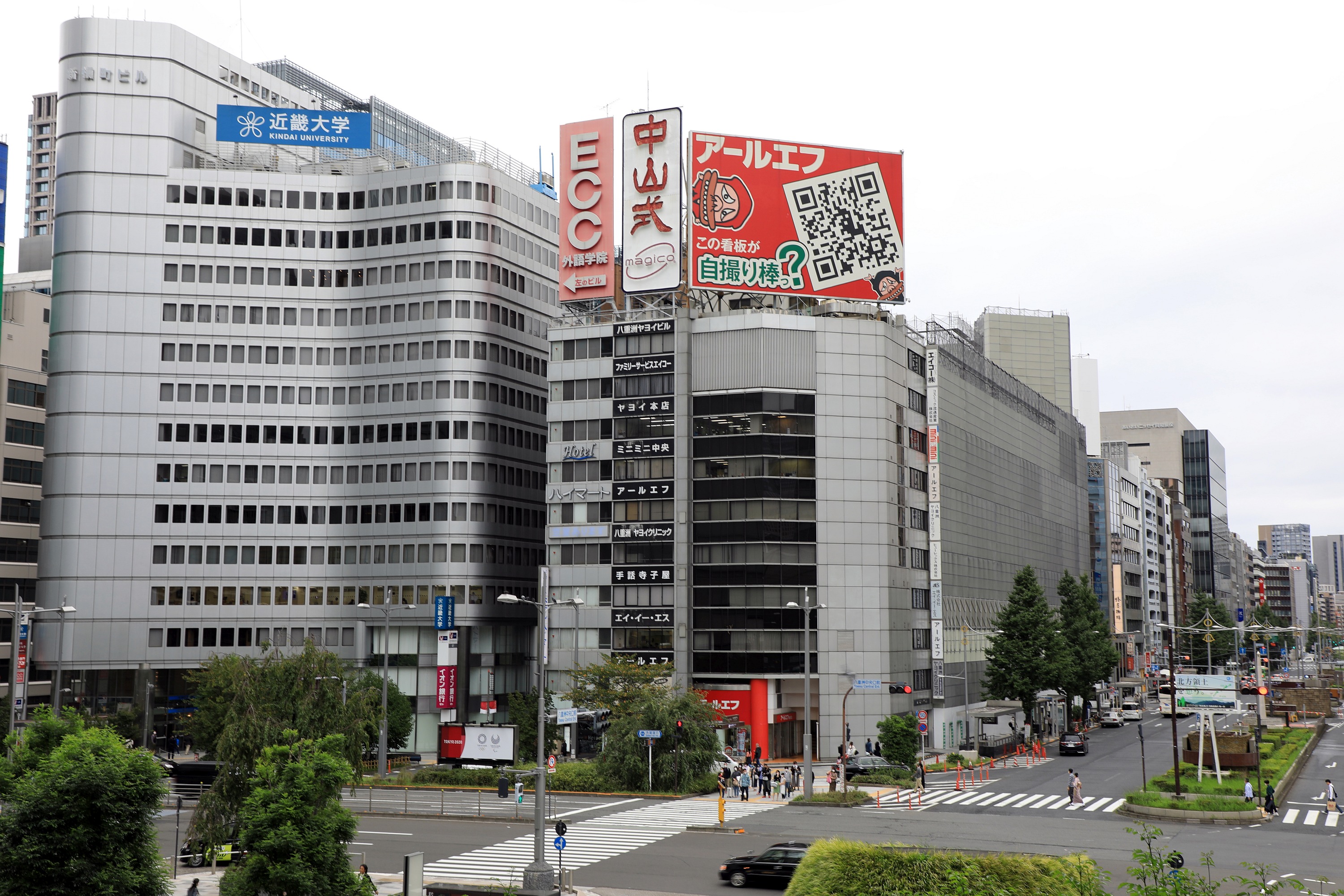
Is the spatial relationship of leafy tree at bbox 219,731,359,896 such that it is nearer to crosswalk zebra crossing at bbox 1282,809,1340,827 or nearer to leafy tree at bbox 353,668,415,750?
crosswalk zebra crossing at bbox 1282,809,1340,827

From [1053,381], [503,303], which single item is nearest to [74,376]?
[503,303]

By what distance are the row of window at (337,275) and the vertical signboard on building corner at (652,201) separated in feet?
54.3

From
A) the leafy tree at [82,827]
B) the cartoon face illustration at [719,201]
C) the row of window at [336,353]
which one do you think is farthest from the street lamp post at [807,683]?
the leafy tree at [82,827]

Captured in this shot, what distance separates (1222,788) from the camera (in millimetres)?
59906

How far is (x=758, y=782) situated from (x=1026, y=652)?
111ft

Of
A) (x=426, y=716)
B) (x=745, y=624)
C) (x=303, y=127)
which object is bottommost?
(x=426, y=716)

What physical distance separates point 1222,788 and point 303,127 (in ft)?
279

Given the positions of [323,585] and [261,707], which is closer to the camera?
[261,707]

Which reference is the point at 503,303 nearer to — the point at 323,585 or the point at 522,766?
the point at 323,585

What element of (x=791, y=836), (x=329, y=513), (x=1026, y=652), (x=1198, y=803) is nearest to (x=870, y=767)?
(x=1198, y=803)

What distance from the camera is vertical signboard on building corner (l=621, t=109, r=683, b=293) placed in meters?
90.6

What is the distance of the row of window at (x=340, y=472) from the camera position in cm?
10106

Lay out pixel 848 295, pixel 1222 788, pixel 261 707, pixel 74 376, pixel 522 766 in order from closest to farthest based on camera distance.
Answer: pixel 261 707
pixel 1222 788
pixel 522 766
pixel 848 295
pixel 74 376

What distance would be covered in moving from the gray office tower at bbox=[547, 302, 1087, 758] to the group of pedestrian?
14.3m
